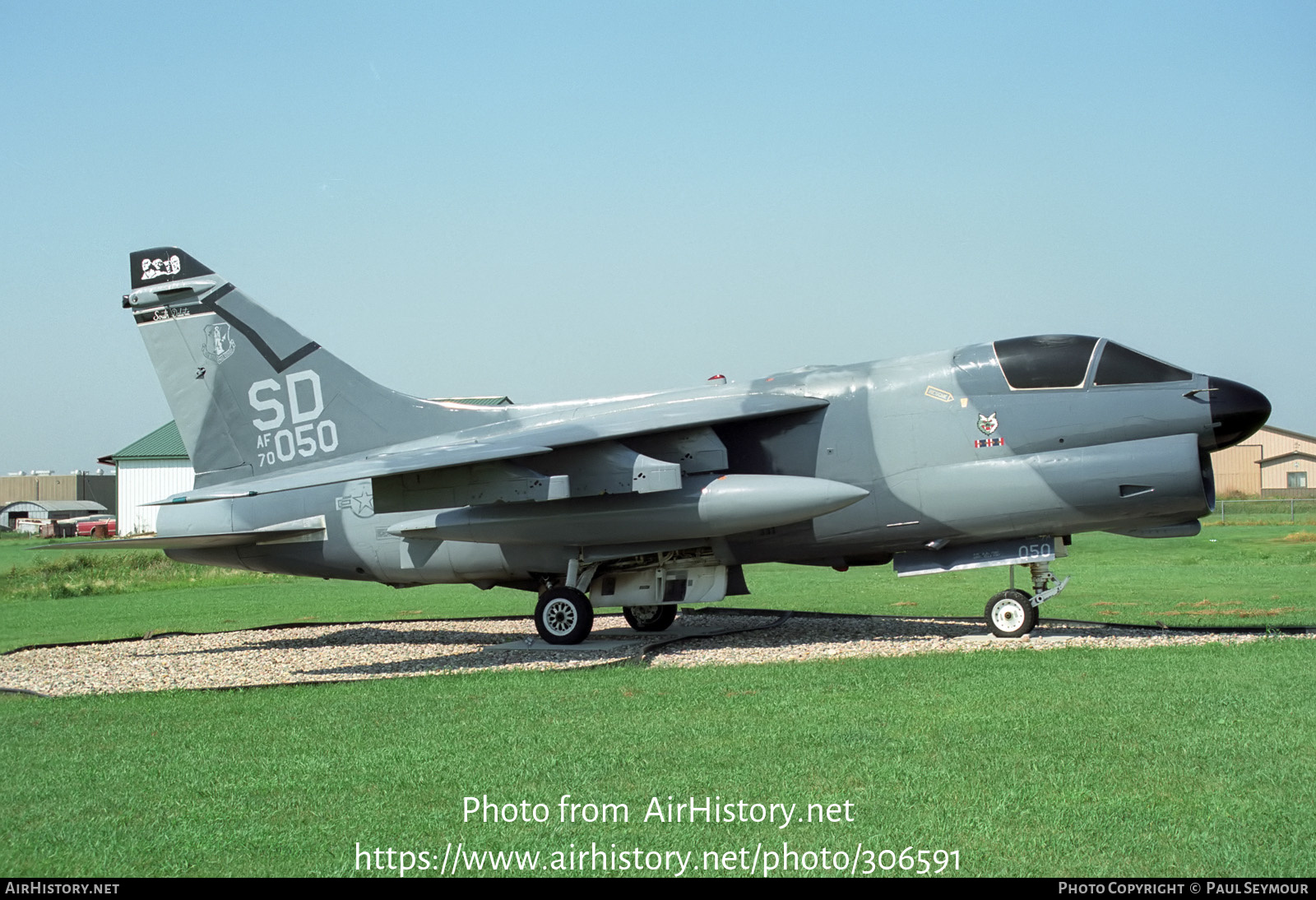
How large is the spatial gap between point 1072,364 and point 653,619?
741cm

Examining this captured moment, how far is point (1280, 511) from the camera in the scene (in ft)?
177

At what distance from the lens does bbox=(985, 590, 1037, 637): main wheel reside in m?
13.5

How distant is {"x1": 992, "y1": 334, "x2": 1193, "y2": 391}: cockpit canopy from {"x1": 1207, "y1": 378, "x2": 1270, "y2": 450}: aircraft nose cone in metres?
0.37

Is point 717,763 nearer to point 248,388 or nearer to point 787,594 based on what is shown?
point 248,388

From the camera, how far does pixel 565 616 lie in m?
14.9

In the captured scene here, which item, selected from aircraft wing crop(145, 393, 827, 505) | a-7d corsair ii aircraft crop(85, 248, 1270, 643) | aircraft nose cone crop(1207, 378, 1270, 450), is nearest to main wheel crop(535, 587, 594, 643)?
a-7d corsair ii aircraft crop(85, 248, 1270, 643)

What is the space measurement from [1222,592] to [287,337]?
1711 centimetres

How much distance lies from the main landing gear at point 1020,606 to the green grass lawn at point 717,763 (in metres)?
1.79

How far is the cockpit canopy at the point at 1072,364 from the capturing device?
12844mm

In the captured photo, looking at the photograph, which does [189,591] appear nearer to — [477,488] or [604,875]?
[477,488]

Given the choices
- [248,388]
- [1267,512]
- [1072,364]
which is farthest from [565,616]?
[1267,512]

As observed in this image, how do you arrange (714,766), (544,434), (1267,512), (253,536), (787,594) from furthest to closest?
(1267,512), (787,594), (253,536), (544,434), (714,766)

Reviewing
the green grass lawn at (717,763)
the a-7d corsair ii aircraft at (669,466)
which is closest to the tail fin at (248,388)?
the a-7d corsair ii aircraft at (669,466)

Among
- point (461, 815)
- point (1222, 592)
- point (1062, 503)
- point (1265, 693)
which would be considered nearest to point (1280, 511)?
point (1222, 592)
